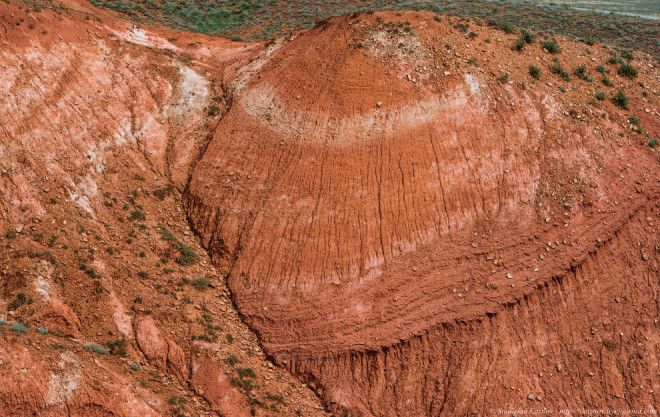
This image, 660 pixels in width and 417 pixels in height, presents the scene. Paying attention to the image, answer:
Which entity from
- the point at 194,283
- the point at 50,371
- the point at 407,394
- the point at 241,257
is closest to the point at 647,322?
the point at 407,394

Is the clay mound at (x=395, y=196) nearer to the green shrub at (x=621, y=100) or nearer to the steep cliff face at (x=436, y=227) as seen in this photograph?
the steep cliff face at (x=436, y=227)

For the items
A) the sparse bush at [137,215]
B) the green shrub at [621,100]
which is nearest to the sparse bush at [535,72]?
the green shrub at [621,100]

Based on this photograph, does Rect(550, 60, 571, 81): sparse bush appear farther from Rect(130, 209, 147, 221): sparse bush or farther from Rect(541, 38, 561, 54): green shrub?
Rect(130, 209, 147, 221): sparse bush

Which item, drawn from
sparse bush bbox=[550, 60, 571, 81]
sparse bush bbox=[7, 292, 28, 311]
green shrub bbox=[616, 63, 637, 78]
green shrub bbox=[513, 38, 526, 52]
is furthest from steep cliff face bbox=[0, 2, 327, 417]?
green shrub bbox=[616, 63, 637, 78]

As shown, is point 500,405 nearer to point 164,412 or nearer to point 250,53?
point 164,412

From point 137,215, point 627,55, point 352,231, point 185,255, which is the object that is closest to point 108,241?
point 137,215

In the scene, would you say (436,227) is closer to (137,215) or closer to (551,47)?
(551,47)
